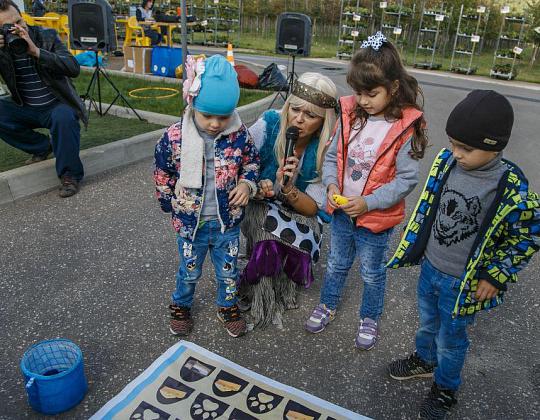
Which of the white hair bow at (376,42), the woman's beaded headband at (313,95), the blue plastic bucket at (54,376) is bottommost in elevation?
the blue plastic bucket at (54,376)

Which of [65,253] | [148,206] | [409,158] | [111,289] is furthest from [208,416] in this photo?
[148,206]

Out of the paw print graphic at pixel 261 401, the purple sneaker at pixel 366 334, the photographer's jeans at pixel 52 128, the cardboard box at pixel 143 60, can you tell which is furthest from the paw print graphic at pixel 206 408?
the cardboard box at pixel 143 60

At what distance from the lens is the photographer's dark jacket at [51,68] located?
11.9ft

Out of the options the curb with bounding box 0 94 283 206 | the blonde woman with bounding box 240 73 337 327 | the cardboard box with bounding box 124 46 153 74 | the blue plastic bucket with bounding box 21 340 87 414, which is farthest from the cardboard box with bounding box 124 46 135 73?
the blue plastic bucket with bounding box 21 340 87 414

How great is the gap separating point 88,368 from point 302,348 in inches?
41.8

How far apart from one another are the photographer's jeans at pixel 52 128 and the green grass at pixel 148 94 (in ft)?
7.29

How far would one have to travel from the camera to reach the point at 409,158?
2008mm

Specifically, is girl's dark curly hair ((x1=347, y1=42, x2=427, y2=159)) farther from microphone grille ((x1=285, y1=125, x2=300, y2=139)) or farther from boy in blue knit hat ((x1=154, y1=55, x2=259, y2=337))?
boy in blue knit hat ((x1=154, y1=55, x2=259, y2=337))

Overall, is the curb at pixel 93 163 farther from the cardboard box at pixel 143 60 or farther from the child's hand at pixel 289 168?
the cardboard box at pixel 143 60

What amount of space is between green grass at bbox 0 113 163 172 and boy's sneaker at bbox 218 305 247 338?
2.68 metres

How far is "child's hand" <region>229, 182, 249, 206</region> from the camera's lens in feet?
6.86

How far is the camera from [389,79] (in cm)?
195

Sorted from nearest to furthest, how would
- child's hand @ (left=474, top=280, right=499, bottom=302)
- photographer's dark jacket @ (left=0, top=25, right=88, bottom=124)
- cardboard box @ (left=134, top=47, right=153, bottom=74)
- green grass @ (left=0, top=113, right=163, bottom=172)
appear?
child's hand @ (left=474, top=280, right=499, bottom=302), photographer's dark jacket @ (left=0, top=25, right=88, bottom=124), green grass @ (left=0, top=113, right=163, bottom=172), cardboard box @ (left=134, top=47, right=153, bottom=74)

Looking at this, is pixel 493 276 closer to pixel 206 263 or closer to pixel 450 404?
pixel 450 404
